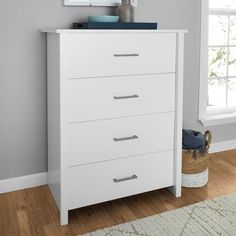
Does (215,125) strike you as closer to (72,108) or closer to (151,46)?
(151,46)

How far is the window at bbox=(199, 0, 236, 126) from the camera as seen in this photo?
2910 millimetres

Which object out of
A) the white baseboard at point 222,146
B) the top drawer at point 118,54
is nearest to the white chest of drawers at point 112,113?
the top drawer at point 118,54

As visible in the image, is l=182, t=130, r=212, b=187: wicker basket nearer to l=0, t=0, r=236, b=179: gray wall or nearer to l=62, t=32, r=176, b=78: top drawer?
l=62, t=32, r=176, b=78: top drawer

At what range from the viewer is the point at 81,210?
85.8 inches

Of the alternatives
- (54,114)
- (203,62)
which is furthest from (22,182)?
(203,62)

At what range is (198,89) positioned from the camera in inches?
115

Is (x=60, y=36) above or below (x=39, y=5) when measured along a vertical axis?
below

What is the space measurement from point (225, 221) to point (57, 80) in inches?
49.0

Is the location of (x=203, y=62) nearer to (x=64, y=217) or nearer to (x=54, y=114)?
(x=54, y=114)

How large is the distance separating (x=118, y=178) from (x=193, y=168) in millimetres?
605

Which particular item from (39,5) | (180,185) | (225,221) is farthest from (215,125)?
(39,5)

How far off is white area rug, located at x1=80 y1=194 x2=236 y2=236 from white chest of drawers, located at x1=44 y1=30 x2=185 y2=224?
8.7 inches

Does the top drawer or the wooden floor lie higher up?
the top drawer

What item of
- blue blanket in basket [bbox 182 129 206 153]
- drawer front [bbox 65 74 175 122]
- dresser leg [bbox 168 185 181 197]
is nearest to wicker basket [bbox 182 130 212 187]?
blue blanket in basket [bbox 182 129 206 153]
